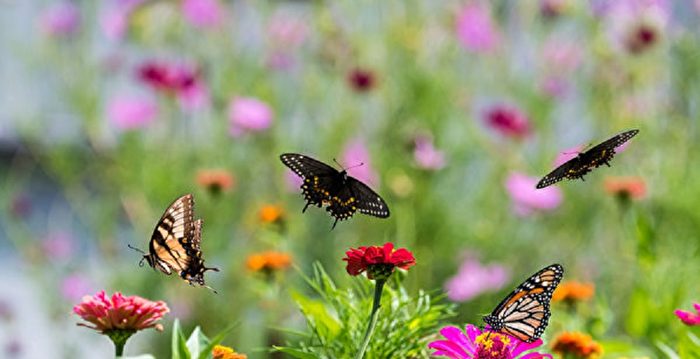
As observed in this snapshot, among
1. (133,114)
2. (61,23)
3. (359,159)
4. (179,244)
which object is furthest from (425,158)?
(61,23)

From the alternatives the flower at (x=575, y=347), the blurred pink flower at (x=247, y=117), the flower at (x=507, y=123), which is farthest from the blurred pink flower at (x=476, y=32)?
the flower at (x=575, y=347)

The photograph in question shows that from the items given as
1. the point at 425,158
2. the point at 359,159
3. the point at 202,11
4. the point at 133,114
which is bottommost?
the point at 425,158

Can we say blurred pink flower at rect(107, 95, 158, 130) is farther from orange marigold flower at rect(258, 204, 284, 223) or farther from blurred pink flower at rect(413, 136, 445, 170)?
orange marigold flower at rect(258, 204, 284, 223)

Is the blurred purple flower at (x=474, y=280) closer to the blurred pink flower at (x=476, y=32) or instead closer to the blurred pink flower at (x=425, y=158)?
the blurred pink flower at (x=425, y=158)

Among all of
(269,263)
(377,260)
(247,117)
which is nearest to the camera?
(377,260)

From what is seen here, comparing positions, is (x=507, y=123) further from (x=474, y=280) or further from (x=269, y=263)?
(x=269, y=263)

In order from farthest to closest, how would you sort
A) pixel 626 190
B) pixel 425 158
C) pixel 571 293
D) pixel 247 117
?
pixel 247 117, pixel 425 158, pixel 626 190, pixel 571 293
